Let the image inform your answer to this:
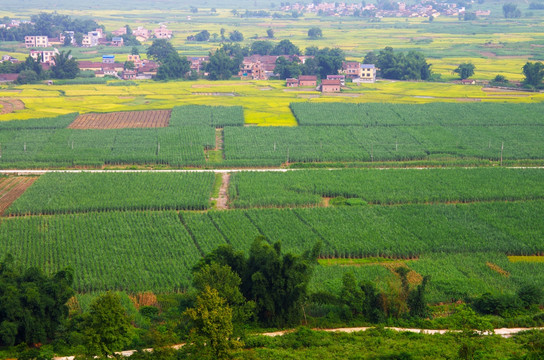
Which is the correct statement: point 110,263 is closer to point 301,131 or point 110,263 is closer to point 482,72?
point 301,131

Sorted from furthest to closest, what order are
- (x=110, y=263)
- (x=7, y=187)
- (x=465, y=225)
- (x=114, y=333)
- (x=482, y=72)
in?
(x=482, y=72)
(x=7, y=187)
(x=465, y=225)
(x=110, y=263)
(x=114, y=333)

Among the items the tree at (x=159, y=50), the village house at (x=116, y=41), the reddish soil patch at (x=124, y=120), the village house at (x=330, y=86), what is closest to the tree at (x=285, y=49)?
the tree at (x=159, y=50)

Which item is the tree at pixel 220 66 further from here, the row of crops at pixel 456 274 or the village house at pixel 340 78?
the row of crops at pixel 456 274

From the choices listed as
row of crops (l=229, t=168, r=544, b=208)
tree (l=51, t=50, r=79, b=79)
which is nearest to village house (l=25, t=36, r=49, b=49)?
tree (l=51, t=50, r=79, b=79)

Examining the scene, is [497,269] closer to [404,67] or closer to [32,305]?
[32,305]

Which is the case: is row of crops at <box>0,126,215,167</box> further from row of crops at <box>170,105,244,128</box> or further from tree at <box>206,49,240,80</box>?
tree at <box>206,49,240,80</box>

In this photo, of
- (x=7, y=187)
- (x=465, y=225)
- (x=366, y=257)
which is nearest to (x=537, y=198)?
(x=465, y=225)

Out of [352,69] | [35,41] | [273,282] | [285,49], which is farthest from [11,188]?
[35,41]
